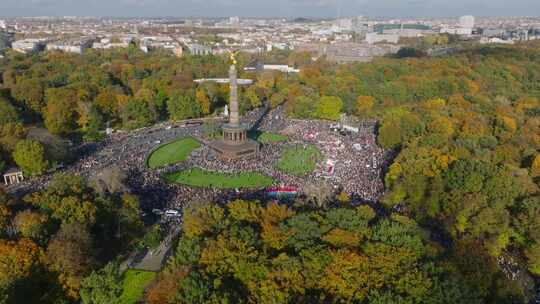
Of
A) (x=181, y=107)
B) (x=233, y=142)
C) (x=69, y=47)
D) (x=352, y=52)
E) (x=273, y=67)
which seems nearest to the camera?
(x=233, y=142)

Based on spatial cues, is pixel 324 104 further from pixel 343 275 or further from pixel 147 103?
pixel 343 275

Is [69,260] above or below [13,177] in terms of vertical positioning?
above

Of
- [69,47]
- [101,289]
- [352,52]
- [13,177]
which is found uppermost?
[69,47]

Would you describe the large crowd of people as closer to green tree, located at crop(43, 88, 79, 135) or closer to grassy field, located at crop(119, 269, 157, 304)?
grassy field, located at crop(119, 269, 157, 304)

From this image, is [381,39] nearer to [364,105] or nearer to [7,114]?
[364,105]

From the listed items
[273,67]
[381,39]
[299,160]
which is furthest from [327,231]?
[381,39]

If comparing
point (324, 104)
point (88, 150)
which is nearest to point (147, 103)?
point (88, 150)

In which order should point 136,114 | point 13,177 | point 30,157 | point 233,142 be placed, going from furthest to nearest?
point 136,114 < point 233,142 < point 13,177 < point 30,157
